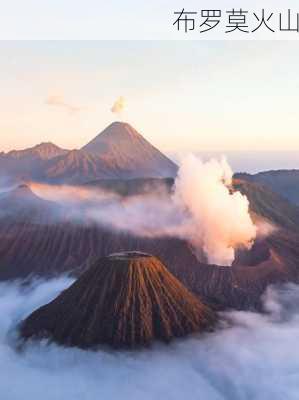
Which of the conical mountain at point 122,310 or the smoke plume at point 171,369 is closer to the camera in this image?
the smoke plume at point 171,369

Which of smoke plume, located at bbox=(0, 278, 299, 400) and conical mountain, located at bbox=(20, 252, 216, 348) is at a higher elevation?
conical mountain, located at bbox=(20, 252, 216, 348)

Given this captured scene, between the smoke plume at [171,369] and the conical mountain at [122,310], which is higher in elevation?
the conical mountain at [122,310]

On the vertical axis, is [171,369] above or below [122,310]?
below

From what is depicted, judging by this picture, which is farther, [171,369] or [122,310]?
[122,310]

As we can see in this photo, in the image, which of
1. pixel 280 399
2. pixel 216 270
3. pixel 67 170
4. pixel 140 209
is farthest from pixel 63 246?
pixel 67 170

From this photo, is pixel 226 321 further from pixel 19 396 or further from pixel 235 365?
pixel 19 396
